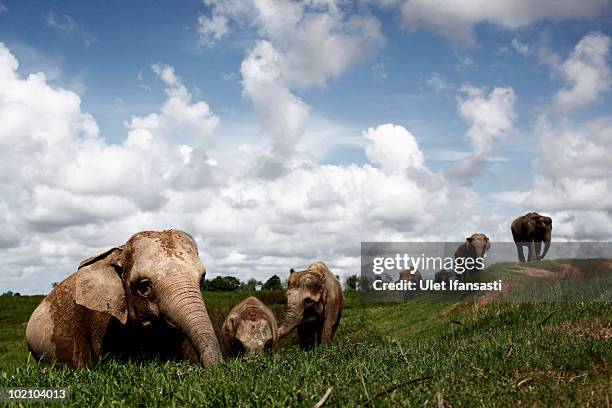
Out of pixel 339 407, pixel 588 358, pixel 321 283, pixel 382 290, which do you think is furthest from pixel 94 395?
pixel 382 290

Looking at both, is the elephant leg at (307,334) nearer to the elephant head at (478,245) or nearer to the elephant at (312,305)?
the elephant at (312,305)

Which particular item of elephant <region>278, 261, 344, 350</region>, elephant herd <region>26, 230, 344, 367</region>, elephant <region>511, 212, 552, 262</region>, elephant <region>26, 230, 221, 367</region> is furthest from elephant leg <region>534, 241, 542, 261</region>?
elephant <region>26, 230, 221, 367</region>

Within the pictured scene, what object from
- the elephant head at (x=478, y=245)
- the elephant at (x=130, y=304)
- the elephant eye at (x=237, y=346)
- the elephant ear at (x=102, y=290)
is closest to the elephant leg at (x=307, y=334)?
the elephant eye at (x=237, y=346)

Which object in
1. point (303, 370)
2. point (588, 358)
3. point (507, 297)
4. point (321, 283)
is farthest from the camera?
Result: point (507, 297)

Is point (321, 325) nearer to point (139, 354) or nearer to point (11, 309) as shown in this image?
point (139, 354)

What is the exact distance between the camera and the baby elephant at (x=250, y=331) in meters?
13.7

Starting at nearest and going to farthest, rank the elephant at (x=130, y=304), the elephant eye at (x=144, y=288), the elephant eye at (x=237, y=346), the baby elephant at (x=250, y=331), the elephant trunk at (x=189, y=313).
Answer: the elephant trunk at (x=189, y=313), the elephant at (x=130, y=304), the elephant eye at (x=144, y=288), the baby elephant at (x=250, y=331), the elephant eye at (x=237, y=346)

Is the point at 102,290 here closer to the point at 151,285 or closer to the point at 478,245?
the point at 151,285

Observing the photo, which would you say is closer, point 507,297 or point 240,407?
point 240,407

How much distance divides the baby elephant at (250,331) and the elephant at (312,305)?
200 cm

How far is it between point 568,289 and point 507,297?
187 cm

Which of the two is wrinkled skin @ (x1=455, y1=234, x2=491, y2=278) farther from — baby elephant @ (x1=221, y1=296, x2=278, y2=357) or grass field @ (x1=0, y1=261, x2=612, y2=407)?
grass field @ (x1=0, y1=261, x2=612, y2=407)

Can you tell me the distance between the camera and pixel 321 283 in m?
Answer: 17.8

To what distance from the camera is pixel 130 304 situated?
29.9 ft
